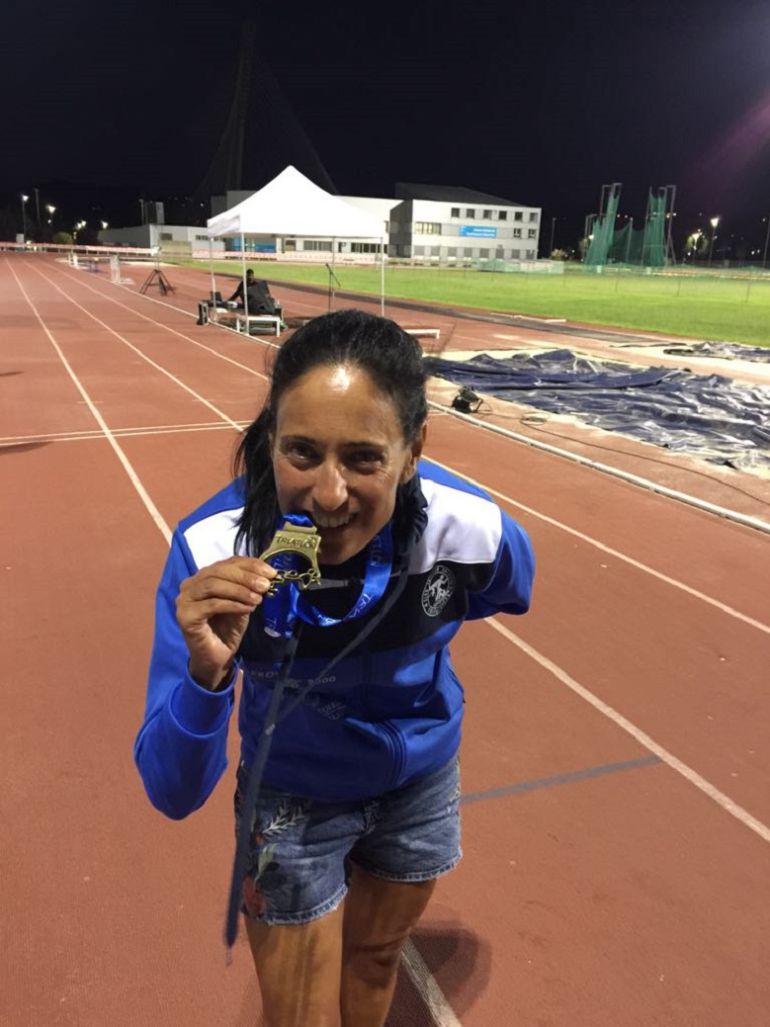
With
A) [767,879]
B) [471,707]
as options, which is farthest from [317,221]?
[767,879]

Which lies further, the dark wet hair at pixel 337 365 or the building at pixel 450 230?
the building at pixel 450 230

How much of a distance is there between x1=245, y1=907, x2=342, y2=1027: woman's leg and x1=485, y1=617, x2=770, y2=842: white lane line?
2084mm

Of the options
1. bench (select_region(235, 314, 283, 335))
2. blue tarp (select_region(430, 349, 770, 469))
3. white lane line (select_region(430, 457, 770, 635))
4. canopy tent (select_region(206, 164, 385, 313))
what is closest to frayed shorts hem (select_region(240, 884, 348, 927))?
white lane line (select_region(430, 457, 770, 635))

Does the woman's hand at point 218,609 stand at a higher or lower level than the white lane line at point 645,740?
higher

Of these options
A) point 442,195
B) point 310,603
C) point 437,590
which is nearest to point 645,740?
point 437,590

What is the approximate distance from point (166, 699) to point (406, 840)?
0.57 m

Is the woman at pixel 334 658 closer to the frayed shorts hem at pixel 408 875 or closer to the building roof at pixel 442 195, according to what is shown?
the frayed shorts hem at pixel 408 875

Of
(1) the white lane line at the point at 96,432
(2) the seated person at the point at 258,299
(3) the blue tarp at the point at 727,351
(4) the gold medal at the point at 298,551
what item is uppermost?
(4) the gold medal at the point at 298,551

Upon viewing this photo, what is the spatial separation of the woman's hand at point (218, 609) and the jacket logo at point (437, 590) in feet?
1.40

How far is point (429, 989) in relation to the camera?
7.20 feet

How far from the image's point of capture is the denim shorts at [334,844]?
1346mm

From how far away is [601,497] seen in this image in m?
6.52

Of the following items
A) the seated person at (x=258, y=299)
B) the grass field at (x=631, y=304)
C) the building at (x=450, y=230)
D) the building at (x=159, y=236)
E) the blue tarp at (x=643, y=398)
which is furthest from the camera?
the building at (x=450, y=230)

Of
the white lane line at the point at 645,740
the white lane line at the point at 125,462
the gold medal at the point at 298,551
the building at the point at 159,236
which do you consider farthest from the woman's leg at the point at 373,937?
the building at the point at 159,236
